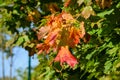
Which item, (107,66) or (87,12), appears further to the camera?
(107,66)

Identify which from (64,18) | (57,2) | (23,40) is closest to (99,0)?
(64,18)

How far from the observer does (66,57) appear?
2.54 metres

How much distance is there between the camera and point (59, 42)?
261 centimetres

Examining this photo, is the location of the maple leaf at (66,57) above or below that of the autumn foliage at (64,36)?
below

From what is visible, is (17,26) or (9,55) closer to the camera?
(17,26)

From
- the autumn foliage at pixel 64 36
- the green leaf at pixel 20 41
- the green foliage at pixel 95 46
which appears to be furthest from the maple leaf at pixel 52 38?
the green leaf at pixel 20 41

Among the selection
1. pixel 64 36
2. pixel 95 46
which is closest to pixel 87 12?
pixel 64 36

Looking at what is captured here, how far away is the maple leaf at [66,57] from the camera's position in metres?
2.54

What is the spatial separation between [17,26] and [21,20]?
0.16 metres

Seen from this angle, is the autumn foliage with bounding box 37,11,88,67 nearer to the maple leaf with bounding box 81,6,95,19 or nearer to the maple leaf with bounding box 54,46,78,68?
the maple leaf with bounding box 54,46,78,68

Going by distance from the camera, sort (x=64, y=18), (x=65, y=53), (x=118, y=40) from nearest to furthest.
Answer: (x=65, y=53) < (x=64, y=18) < (x=118, y=40)

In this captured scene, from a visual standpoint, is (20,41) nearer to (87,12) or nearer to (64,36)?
(87,12)

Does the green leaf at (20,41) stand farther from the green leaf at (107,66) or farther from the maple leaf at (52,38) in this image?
the maple leaf at (52,38)

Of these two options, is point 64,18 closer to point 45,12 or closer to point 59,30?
point 59,30
